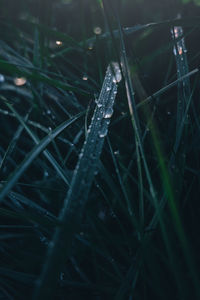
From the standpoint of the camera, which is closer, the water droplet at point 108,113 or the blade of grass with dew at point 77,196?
the blade of grass with dew at point 77,196

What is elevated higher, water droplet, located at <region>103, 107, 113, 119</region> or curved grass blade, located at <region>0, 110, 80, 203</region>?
water droplet, located at <region>103, 107, 113, 119</region>

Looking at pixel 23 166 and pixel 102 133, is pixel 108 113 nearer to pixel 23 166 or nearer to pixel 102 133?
pixel 102 133

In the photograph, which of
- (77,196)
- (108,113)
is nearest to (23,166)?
(77,196)

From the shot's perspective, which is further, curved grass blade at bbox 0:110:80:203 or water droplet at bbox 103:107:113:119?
water droplet at bbox 103:107:113:119

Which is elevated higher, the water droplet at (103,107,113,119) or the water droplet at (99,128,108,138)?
the water droplet at (103,107,113,119)

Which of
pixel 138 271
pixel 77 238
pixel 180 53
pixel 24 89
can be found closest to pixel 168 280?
pixel 138 271

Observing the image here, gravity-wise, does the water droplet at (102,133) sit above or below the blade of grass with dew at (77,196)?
above

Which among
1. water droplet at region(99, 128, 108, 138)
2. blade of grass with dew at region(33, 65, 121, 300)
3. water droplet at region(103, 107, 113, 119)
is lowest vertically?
blade of grass with dew at region(33, 65, 121, 300)

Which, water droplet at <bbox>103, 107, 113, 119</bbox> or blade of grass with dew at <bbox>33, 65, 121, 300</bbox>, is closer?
blade of grass with dew at <bbox>33, 65, 121, 300</bbox>

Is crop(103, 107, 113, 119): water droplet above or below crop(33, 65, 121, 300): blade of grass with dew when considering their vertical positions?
above
